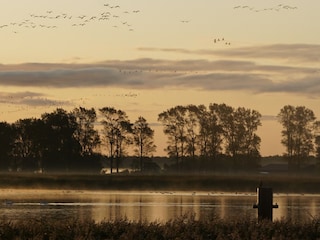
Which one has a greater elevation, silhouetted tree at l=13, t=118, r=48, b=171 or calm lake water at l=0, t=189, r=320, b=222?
silhouetted tree at l=13, t=118, r=48, b=171

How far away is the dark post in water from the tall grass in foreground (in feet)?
0.85

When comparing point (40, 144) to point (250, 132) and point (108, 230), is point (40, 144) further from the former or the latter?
point (108, 230)

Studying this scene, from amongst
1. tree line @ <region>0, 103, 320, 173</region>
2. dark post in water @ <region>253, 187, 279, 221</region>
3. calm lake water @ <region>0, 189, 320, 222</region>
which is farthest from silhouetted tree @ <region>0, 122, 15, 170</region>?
dark post in water @ <region>253, 187, 279, 221</region>

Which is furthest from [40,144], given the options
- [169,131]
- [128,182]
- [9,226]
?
[9,226]

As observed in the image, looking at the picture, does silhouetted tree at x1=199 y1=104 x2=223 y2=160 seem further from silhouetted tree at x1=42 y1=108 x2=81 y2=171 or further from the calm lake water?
the calm lake water

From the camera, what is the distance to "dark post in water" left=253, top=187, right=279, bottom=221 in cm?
2839

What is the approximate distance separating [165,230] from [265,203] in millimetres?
3146

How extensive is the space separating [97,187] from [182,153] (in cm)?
3069

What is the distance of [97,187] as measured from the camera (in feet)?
444

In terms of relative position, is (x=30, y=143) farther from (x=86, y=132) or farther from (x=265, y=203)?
(x=265, y=203)

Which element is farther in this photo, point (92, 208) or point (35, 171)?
point (35, 171)

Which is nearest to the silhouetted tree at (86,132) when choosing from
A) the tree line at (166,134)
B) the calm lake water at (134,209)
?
the tree line at (166,134)

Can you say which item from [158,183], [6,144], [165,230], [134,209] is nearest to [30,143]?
[6,144]

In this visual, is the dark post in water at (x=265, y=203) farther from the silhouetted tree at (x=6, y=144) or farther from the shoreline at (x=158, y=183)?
the silhouetted tree at (x=6, y=144)
